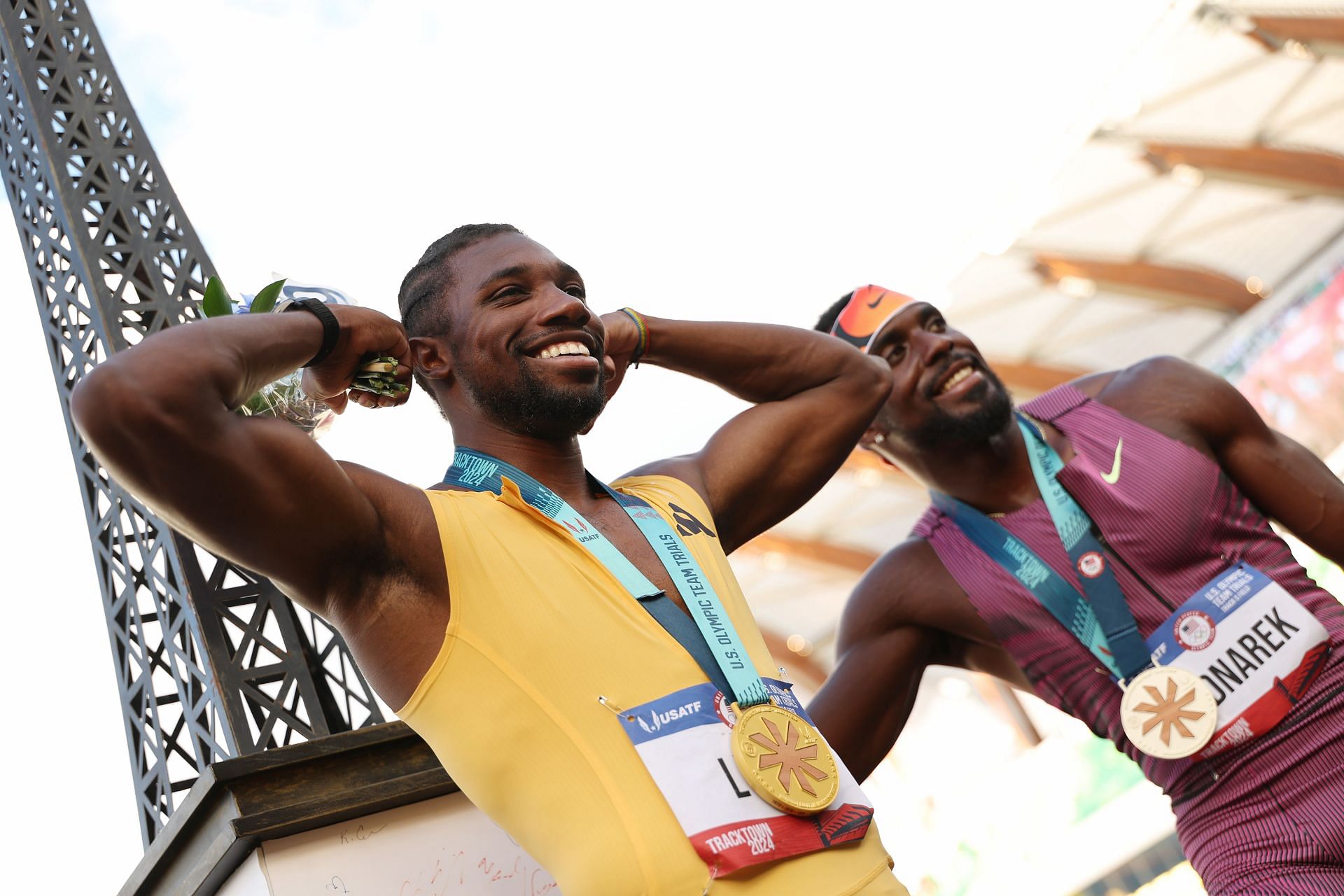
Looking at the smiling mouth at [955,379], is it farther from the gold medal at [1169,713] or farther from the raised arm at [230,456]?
the raised arm at [230,456]

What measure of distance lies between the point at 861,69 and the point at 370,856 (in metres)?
10.6

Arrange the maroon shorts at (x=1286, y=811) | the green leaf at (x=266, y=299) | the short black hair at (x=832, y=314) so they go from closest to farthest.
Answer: the green leaf at (x=266, y=299), the maroon shorts at (x=1286, y=811), the short black hair at (x=832, y=314)

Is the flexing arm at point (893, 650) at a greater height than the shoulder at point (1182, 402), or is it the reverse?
the shoulder at point (1182, 402)

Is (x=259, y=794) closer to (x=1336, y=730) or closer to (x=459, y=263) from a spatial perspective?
(x=459, y=263)

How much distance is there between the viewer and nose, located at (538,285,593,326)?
80.0 inches

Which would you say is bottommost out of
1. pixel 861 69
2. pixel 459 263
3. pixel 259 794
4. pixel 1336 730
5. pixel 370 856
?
pixel 1336 730

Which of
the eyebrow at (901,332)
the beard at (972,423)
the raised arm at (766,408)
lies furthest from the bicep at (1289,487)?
the raised arm at (766,408)

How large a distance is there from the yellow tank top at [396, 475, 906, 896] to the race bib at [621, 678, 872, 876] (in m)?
0.02

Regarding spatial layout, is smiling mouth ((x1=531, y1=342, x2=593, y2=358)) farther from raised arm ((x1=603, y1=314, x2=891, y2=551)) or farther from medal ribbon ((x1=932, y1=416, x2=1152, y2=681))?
medal ribbon ((x1=932, y1=416, x2=1152, y2=681))

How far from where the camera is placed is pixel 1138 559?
280 cm

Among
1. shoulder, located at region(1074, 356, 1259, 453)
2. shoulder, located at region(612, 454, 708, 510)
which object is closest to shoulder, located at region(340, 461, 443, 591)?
shoulder, located at region(612, 454, 708, 510)

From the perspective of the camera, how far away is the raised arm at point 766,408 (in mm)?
2334

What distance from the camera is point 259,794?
82.3 inches

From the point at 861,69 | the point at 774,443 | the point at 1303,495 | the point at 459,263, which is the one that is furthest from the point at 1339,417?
the point at 459,263
